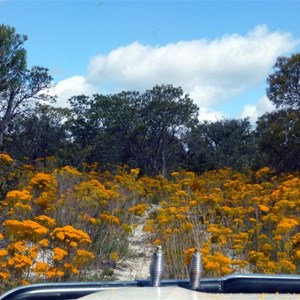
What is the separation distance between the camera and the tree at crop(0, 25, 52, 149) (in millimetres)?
14882

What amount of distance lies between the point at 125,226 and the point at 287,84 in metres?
8.17

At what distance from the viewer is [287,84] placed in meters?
16.3

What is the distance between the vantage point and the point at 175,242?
788 centimetres

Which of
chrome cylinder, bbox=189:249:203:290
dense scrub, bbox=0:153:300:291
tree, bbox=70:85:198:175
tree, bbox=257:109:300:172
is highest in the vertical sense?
tree, bbox=70:85:198:175

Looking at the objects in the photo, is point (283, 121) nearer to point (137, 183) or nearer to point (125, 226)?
point (137, 183)

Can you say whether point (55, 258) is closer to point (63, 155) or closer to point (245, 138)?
→ point (63, 155)

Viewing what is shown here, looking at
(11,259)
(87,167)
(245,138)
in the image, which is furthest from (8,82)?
(245,138)

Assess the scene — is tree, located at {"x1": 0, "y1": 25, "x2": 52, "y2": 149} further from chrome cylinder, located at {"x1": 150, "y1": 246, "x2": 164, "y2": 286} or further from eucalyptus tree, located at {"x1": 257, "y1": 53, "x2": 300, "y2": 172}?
chrome cylinder, located at {"x1": 150, "y1": 246, "x2": 164, "y2": 286}

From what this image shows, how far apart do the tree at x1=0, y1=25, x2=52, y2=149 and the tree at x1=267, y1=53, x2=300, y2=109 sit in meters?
5.33

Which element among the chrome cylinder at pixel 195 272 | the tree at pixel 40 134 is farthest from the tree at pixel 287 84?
the chrome cylinder at pixel 195 272

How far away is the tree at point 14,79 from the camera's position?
1488 cm


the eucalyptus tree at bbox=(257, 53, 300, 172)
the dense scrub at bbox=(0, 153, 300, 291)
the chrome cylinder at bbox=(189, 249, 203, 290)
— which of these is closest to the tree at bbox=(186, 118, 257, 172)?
the eucalyptus tree at bbox=(257, 53, 300, 172)

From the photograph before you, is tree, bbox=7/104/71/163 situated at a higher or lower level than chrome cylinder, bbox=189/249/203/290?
higher

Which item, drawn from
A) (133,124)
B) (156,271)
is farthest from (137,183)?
(156,271)
